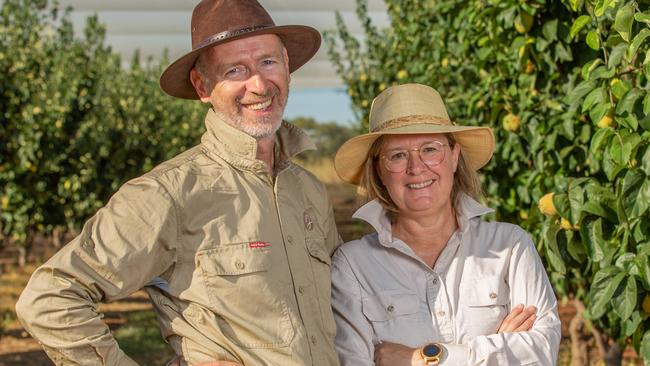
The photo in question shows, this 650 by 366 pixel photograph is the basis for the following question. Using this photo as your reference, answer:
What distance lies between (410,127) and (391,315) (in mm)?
476

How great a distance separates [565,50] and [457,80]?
190cm

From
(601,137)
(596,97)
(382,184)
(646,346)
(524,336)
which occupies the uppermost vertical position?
(596,97)

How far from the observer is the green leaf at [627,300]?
262 centimetres

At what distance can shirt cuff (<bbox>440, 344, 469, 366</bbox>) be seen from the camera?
238 cm

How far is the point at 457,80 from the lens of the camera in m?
5.39

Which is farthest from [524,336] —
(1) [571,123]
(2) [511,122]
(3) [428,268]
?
(2) [511,122]

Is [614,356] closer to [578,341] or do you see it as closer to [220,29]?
[578,341]

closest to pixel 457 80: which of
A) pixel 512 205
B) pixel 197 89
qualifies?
pixel 512 205

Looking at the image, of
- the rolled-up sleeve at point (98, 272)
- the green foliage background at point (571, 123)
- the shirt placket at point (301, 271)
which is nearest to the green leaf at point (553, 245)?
the green foliage background at point (571, 123)

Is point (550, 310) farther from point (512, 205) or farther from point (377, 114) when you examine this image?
point (512, 205)

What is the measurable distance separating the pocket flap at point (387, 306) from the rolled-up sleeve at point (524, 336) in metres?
0.16

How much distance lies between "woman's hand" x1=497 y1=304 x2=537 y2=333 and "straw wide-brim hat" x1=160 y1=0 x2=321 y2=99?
0.86 metres

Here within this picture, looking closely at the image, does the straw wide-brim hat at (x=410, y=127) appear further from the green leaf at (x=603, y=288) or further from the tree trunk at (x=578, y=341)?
the tree trunk at (x=578, y=341)

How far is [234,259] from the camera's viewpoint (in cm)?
220
